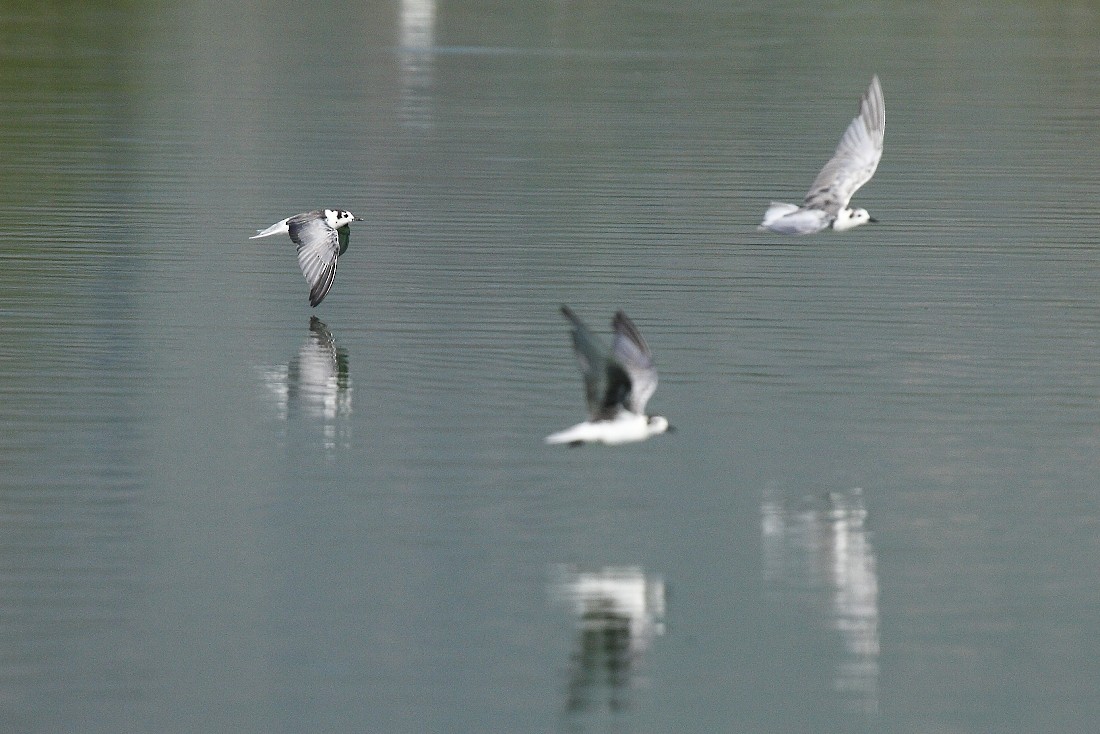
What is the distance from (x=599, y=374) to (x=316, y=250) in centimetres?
1190

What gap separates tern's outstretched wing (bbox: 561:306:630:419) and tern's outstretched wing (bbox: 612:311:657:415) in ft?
0.96

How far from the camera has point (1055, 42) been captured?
Result: 71.4 m

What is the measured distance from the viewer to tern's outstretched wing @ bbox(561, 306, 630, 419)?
53.1 ft

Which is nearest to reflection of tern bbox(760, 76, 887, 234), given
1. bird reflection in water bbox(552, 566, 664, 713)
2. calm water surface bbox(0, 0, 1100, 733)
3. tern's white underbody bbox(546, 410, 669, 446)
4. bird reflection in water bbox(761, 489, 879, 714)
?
calm water surface bbox(0, 0, 1100, 733)

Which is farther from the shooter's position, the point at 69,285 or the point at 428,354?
the point at 69,285

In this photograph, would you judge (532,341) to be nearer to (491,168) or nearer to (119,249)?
(119,249)

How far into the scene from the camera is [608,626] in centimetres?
1551

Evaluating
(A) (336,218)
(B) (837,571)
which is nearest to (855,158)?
(A) (336,218)

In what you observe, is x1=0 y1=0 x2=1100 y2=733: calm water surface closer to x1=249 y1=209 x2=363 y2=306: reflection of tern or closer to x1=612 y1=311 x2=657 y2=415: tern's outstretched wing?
x1=249 y1=209 x2=363 y2=306: reflection of tern

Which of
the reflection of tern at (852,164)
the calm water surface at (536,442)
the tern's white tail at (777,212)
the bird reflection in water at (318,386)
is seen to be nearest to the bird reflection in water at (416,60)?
the calm water surface at (536,442)

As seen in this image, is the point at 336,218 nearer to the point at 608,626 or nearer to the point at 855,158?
the point at 855,158

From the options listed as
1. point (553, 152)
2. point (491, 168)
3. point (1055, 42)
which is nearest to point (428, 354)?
point (491, 168)

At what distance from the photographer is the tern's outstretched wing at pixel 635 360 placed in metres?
17.5

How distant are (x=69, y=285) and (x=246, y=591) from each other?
1372 cm
